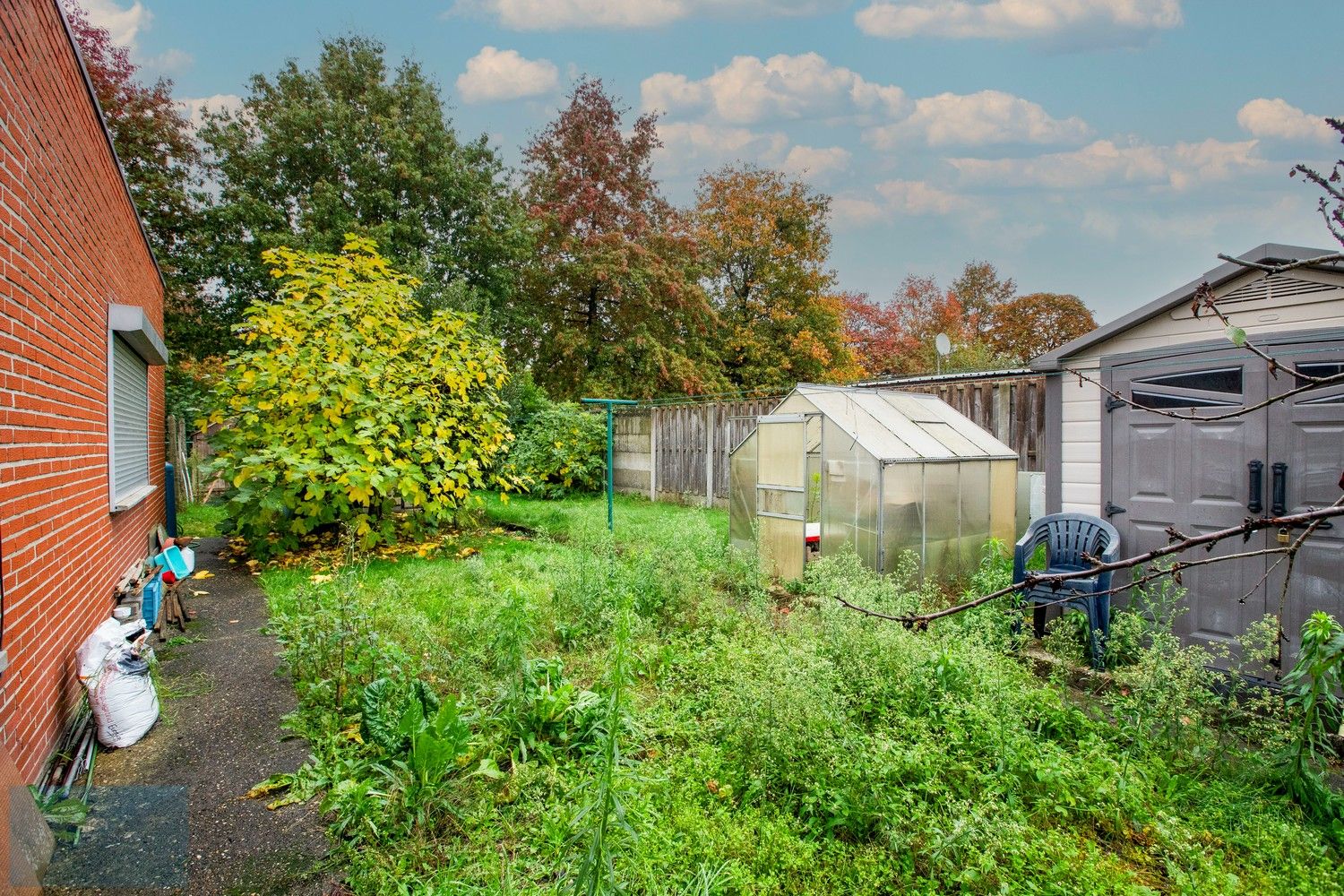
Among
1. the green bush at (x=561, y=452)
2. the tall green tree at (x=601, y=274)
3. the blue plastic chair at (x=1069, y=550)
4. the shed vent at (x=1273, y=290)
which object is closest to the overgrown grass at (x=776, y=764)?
the blue plastic chair at (x=1069, y=550)

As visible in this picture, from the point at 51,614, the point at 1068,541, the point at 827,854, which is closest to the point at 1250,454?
the point at 1068,541

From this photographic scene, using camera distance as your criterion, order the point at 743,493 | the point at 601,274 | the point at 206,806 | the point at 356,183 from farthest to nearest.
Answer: the point at 601,274
the point at 356,183
the point at 743,493
the point at 206,806

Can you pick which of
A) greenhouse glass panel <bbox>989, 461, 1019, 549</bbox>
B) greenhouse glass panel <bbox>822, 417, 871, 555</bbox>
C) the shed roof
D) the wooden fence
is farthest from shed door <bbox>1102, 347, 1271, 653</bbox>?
the wooden fence

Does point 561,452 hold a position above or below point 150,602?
above

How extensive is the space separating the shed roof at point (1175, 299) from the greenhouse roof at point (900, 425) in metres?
1.33

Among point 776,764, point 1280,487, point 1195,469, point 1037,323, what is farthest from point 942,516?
point 1037,323

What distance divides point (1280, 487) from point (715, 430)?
313 inches

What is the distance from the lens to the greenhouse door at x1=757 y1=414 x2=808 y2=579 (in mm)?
6652

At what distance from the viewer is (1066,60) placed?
3.83 m

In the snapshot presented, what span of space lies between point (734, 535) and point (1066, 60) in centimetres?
534

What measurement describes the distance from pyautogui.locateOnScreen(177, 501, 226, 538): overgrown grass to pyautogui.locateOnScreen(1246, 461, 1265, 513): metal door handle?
9.98 m

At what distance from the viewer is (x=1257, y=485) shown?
4.38 m

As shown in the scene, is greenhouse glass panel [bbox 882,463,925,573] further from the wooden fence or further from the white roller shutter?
the white roller shutter

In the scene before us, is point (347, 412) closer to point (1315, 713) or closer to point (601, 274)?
point (1315, 713)
